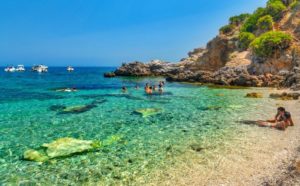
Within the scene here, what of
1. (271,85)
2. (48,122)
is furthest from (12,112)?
(271,85)

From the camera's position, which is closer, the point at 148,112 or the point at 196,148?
the point at 196,148

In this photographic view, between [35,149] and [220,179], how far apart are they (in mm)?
10018

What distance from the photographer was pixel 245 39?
7712cm

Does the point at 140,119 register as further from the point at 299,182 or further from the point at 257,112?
the point at 299,182

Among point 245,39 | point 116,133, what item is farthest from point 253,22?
point 116,133

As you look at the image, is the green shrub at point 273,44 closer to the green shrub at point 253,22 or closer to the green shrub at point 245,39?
the green shrub at point 245,39

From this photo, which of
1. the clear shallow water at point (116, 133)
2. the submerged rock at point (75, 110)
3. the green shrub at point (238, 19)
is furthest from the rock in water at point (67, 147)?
the green shrub at point (238, 19)

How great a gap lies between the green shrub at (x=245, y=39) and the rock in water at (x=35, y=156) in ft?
233

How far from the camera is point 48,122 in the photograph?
74.0ft

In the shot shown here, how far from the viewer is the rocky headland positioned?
53.2m

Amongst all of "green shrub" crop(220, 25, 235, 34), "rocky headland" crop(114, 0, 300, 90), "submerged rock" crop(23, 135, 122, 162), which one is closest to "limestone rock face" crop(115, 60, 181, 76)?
"rocky headland" crop(114, 0, 300, 90)

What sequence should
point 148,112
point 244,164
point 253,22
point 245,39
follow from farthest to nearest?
point 253,22, point 245,39, point 148,112, point 244,164

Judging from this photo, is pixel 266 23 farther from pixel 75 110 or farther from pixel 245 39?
pixel 75 110

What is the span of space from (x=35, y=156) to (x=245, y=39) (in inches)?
2855
